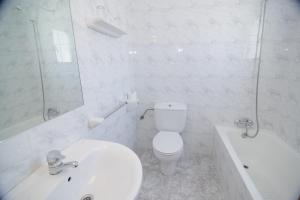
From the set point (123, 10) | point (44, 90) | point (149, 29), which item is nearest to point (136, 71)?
point (149, 29)

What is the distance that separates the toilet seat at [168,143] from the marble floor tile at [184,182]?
0.42 m

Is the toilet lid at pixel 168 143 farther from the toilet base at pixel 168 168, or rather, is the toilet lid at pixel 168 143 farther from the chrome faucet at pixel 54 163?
the chrome faucet at pixel 54 163

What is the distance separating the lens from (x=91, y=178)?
0.98m

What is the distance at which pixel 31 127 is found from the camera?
0.82 m

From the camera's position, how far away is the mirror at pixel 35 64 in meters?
0.73

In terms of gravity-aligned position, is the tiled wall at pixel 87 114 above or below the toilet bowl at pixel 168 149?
above

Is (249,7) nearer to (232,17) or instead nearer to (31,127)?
(232,17)

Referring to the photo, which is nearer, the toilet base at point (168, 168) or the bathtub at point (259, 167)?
the bathtub at point (259, 167)

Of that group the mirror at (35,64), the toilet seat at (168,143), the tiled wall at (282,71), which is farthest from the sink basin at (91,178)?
the tiled wall at (282,71)

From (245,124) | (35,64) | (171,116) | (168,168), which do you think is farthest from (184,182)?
(35,64)

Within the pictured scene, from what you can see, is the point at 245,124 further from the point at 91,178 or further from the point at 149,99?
the point at 91,178

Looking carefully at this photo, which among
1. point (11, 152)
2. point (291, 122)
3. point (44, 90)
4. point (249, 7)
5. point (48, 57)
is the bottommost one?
point (291, 122)

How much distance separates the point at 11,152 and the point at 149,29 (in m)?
1.88

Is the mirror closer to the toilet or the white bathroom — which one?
the white bathroom
